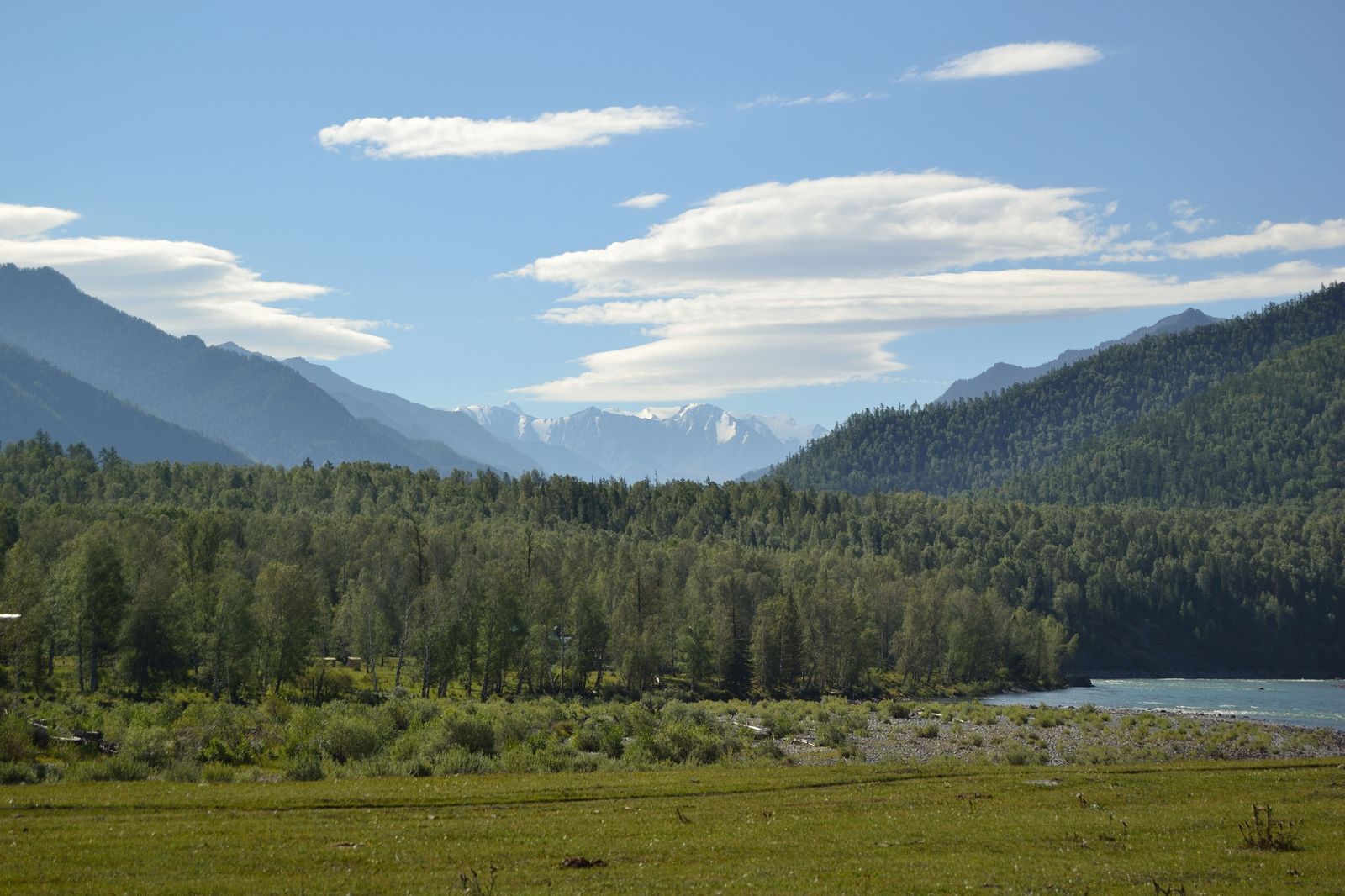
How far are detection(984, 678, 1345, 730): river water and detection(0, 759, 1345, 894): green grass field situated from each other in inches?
2969

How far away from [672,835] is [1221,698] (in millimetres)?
132784

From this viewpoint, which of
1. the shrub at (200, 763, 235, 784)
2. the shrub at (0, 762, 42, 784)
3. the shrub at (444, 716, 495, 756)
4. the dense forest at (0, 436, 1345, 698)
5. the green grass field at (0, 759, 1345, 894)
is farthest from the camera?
the dense forest at (0, 436, 1345, 698)

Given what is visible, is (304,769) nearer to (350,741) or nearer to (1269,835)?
(350,741)

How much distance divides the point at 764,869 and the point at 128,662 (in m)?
79.3

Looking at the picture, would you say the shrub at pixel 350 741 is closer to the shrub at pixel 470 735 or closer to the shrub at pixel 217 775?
the shrub at pixel 470 735

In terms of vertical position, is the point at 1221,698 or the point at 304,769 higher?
the point at 304,769

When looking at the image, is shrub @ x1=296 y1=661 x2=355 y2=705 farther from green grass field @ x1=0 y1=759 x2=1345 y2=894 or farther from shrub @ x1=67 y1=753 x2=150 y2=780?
green grass field @ x1=0 y1=759 x2=1345 y2=894

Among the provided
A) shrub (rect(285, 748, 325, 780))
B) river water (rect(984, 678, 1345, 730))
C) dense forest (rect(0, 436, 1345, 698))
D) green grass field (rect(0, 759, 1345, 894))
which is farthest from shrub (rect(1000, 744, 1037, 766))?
river water (rect(984, 678, 1345, 730))

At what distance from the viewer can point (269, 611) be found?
291 feet

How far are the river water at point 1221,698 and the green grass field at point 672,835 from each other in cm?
7542

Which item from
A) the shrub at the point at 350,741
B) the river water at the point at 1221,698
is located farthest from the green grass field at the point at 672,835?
the river water at the point at 1221,698

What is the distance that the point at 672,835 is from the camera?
28297 mm

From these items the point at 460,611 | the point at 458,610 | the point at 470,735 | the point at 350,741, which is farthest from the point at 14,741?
the point at 460,611

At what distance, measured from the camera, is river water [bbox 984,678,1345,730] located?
110m
